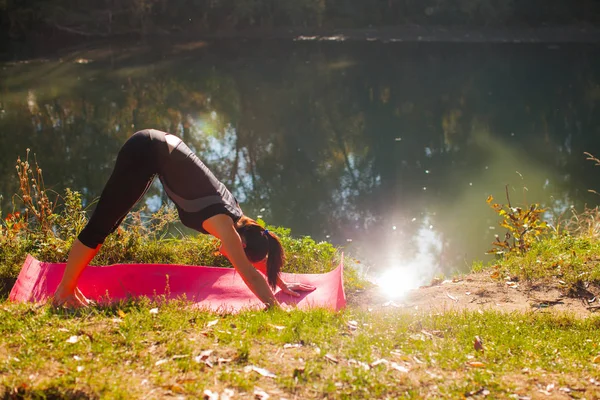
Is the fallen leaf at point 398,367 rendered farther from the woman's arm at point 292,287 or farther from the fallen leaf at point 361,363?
the woman's arm at point 292,287

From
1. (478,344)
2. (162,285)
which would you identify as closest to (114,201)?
(162,285)

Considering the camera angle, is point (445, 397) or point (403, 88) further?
point (403, 88)

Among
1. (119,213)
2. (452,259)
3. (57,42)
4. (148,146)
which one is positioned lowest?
(452,259)

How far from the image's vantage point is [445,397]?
2889 mm

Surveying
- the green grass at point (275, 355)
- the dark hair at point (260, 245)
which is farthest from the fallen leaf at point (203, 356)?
the dark hair at point (260, 245)

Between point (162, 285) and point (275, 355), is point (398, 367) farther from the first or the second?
point (162, 285)

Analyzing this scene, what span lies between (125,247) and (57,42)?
21341 millimetres

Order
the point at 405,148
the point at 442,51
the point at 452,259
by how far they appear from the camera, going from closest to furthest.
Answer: the point at 452,259, the point at 405,148, the point at 442,51

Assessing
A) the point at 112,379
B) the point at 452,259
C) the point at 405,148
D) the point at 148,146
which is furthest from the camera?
the point at 405,148

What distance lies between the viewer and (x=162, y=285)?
4.91m

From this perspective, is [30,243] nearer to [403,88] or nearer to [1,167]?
[1,167]

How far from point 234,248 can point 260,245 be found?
1.04ft

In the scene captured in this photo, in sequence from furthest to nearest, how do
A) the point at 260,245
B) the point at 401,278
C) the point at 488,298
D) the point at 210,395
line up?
1. the point at 401,278
2. the point at 488,298
3. the point at 260,245
4. the point at 210,395

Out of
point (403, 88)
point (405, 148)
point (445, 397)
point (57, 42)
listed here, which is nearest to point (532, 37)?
point (403, 88)
